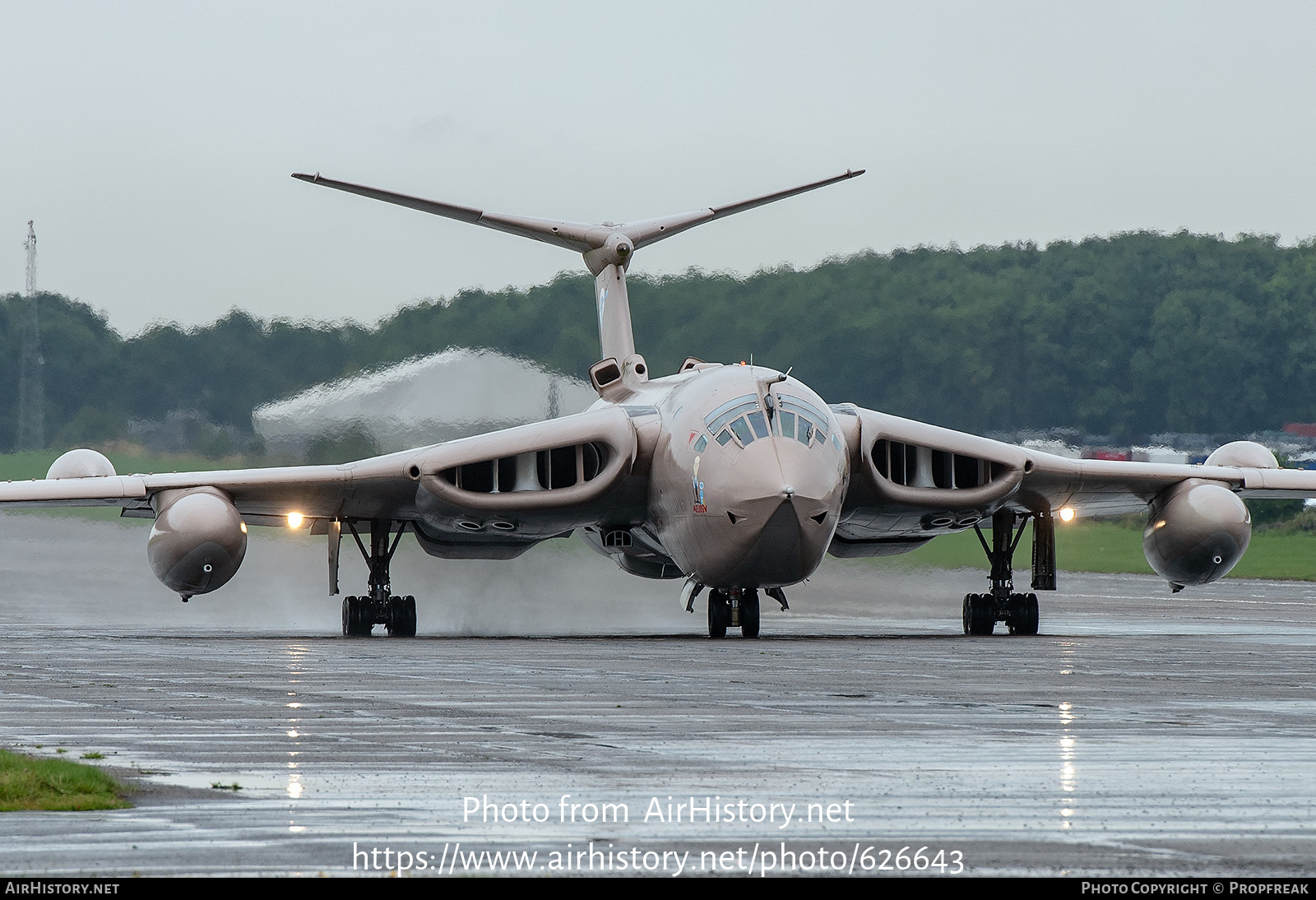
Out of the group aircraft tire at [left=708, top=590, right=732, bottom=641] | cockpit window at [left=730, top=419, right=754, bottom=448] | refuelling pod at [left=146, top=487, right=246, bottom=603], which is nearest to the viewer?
cockpit window at [left=730, top=419, right=754, bottom=448]

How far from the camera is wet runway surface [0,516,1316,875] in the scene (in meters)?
7.12

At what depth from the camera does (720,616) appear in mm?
25203

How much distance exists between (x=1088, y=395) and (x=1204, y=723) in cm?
3016

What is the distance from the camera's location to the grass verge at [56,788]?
8273 millimetres

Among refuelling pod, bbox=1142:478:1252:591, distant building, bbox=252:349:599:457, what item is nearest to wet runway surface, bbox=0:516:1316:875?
refuelling pod, bbox=1142:478:1252:591

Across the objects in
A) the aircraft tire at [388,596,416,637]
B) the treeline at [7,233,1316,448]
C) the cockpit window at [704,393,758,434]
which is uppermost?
the treeline at [7,233,1316,448]

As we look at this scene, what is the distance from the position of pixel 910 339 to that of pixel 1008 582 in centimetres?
1092

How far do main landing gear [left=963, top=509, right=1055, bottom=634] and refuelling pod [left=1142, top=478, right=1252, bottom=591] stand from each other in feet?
5.18

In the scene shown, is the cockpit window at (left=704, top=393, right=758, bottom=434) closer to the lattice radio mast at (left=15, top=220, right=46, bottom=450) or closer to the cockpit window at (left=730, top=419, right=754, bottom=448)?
the cockpit window at (left=730, top=419, right=754, bottom=448)

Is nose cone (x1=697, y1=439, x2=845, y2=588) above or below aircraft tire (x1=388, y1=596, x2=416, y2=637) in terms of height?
above

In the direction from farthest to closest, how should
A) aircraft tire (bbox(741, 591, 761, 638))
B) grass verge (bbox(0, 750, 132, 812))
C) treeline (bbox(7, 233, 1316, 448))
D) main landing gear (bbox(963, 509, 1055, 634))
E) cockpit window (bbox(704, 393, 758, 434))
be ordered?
treeline (bbox(7, 233, 1316, 448))
main landing gear (bbox(963, 509, 1055, 634))
aircraft tire (bbox(741, 591, 761, 638))
cockpit window (bbox(704, 393, 758, 434))
grass verge (bbox(0, 750, 132, 812))

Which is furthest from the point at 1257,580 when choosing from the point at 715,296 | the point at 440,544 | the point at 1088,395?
the point at 440,544

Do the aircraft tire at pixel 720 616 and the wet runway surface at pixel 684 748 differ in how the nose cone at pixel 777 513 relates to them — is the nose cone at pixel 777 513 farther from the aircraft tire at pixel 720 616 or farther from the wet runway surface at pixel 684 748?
the aircraft tire at pixel 720 616

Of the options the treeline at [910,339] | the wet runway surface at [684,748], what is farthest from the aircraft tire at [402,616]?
the treeline at [910,339]
